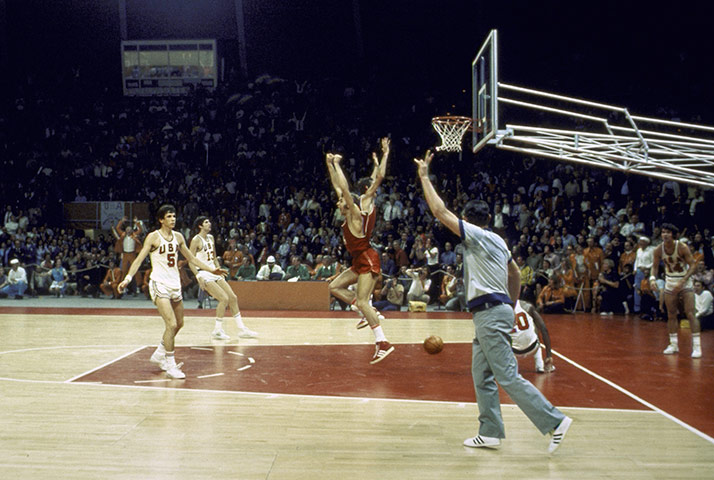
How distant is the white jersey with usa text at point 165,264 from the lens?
748cm

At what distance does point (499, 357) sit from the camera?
459cm

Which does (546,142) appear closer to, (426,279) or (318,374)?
(318,374)

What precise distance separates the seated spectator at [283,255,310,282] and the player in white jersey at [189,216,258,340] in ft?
17.0

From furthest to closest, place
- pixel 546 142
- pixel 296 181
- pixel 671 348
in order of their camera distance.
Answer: pixel 296 181 → pixel 671 348 → pixel 546 142

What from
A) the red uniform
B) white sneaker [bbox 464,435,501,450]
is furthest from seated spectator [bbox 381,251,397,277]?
white sneaker [bbox 464,435,501,450]

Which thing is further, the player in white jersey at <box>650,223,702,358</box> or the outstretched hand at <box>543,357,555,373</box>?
the player in white jersey at <box>650,223,702,358</box>

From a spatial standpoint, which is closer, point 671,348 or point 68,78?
point 671,348

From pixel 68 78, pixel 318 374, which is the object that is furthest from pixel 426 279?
pixel 68 78

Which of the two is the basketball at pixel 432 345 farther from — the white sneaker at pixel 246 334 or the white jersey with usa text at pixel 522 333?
the white sneaker at pixel 246 334

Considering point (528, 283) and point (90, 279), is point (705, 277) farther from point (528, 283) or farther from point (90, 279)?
point (90, 279)

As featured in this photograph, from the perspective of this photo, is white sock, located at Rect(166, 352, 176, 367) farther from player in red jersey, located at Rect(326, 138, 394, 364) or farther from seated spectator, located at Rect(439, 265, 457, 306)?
seated spectator, located at Rect(439, 265, 457, 306)

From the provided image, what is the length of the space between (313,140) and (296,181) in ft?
7.31

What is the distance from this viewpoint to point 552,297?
47.9 ft

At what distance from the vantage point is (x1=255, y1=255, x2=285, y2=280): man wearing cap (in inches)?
631
